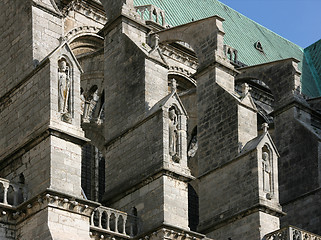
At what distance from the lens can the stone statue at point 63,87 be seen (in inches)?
776

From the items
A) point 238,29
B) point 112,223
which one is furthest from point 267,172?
point 238,29

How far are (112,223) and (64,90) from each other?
12.3 ft

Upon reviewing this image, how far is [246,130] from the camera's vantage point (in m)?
25.6

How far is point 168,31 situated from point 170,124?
281 inches

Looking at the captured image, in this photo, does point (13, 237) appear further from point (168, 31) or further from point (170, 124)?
point (168, 31)

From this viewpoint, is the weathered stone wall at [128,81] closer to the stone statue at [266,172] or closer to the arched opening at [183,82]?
the stone statue at [266,172]

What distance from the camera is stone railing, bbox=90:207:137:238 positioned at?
20.7 metres

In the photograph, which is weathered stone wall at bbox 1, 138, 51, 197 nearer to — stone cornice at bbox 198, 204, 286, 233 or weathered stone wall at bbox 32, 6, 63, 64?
weathered stone wall at bbox 32, 6, 63, 64

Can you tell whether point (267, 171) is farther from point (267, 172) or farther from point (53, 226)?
point (53, 226)

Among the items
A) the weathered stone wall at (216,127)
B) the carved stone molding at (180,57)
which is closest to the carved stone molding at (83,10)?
the carved stone molding at (180,57)

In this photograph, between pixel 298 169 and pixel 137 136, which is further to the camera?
pixel 298 169

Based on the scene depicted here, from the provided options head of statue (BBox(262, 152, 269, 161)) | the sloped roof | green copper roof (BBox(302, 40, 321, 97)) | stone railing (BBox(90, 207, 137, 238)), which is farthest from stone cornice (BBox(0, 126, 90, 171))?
green copper roof (BBox(302, 40, 321, 97))

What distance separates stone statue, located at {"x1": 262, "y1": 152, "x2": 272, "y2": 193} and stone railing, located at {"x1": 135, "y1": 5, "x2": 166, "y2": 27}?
9.37 metres

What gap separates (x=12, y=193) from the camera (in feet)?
63.6
